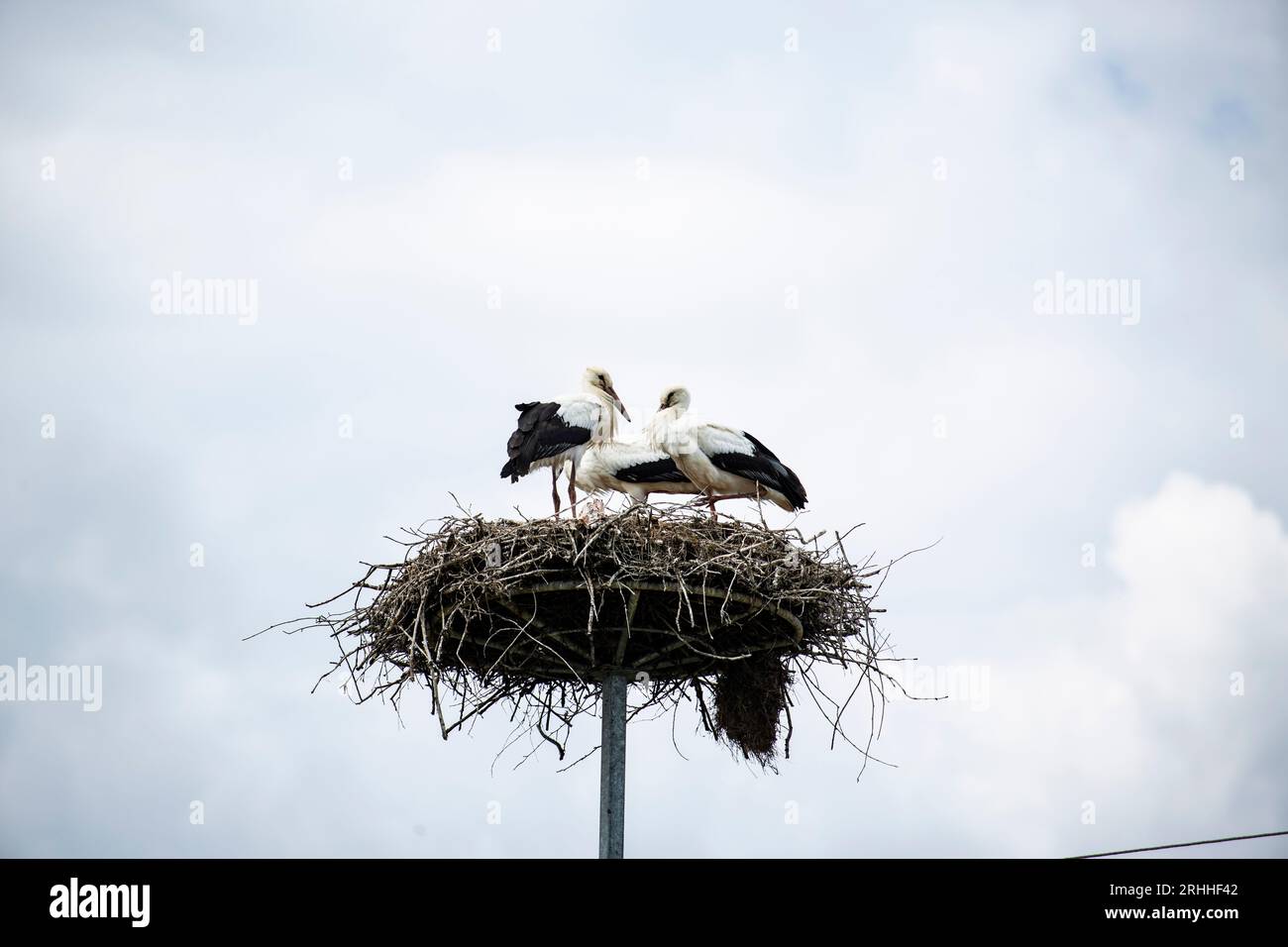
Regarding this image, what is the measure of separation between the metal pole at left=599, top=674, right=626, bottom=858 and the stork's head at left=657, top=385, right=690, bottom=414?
3144mm

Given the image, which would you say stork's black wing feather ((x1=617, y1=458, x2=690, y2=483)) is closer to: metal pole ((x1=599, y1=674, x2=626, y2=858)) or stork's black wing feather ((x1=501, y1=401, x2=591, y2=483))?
stork's black wing feather ((x1=501, y1=401, x2=591, y2=483))

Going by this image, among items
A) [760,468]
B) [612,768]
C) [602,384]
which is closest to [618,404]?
[602,384]

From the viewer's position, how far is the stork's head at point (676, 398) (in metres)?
12.0

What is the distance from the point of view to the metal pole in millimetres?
9008

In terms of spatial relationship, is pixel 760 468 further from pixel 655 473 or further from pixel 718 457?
pixel 655 473

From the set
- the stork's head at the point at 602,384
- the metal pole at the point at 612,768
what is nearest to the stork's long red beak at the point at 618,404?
the stork's head at the point at 602,384

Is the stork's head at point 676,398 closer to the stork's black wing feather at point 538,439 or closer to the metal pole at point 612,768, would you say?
the stork's black wing feather at point 538,439

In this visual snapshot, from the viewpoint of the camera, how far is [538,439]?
1134cm

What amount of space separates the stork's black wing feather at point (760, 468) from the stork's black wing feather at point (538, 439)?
1.05m

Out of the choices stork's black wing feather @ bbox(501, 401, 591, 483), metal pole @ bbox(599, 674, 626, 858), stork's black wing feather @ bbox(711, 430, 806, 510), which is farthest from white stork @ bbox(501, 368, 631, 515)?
metal pole @ bbox(599, 674, 626, 858)

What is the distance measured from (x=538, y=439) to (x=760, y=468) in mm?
1671
